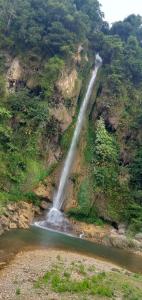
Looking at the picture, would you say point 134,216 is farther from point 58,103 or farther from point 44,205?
point 58,103

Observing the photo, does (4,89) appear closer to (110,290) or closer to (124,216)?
(124,216)

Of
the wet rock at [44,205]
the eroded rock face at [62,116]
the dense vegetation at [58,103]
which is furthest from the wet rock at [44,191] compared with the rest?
the eroded rock face at [62,116]

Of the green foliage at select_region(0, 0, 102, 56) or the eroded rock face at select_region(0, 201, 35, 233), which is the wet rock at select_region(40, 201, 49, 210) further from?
the green foliage at select_region(0, 0, 102, 56)

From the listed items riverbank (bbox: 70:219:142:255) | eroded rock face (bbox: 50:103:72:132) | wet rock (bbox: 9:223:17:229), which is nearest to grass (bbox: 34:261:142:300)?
wet rock (bbox: 9:223:17:229)

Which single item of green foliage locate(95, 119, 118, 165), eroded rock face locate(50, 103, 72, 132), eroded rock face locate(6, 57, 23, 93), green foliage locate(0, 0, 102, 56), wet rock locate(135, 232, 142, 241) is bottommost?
wet rock locate(135, 232, 142, 241)

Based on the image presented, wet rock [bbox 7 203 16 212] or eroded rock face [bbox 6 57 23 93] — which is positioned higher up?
eroded rock face [bbox 6 57 23 93]

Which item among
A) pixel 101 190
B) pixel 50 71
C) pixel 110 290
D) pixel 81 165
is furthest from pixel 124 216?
pixel 110 290

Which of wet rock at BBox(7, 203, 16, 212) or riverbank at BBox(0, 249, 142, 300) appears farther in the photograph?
wet rock at BBox(7, 203, 16, 212)

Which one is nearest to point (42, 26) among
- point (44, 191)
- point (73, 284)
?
point (44, 191)
